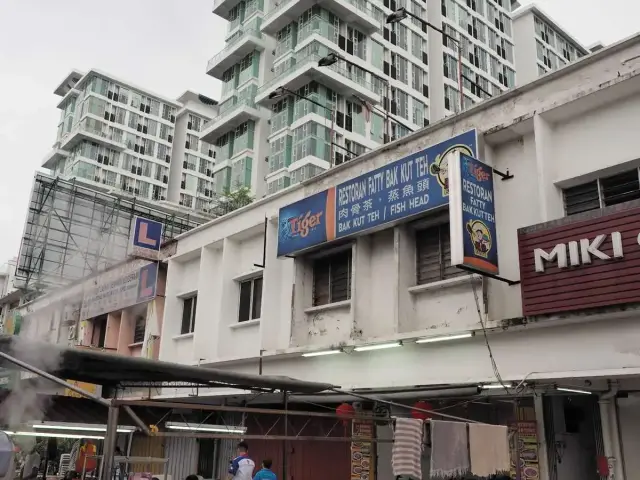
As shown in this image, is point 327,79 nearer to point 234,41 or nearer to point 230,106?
point 230,106

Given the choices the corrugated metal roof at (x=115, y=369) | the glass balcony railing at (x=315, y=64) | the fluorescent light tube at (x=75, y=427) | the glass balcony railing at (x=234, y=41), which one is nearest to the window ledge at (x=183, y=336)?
the fluorescent light tube at (x=75, y=427)

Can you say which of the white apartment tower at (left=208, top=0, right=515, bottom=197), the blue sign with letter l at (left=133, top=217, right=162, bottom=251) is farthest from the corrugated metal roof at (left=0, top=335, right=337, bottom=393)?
the white apartment tower at (left=208, top=0, right=515, bottom=197)

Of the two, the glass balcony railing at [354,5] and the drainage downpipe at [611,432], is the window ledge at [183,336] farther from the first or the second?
the glass balcony railing at [354,5]

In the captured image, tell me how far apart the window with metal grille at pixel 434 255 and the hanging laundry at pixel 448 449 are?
3588 millimetres

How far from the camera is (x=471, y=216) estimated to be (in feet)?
32.1

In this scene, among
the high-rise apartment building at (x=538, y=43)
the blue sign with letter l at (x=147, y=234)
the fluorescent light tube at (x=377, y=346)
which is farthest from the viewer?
the high-rise apartment building at (x=538, y=43)

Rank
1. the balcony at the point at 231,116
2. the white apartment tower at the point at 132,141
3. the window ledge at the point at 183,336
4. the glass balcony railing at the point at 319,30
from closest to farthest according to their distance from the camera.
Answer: the window ledge at the point at 183,336 → the glass balcony railing at the point at 319,30 → the balcony at the point at 231,116 → the white apartment tower at the point at 132,141

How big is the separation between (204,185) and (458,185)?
68.5m

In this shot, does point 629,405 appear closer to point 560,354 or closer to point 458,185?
point 560,354

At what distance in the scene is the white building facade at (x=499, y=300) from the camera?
31.3 feet

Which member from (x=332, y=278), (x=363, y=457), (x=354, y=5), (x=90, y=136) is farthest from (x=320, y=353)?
(x=90, y=136)

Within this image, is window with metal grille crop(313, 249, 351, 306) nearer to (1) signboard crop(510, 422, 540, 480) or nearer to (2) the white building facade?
(2) the white building facade

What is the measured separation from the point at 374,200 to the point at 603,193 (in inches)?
170

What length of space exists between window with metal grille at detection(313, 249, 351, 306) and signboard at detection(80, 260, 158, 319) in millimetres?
6961
